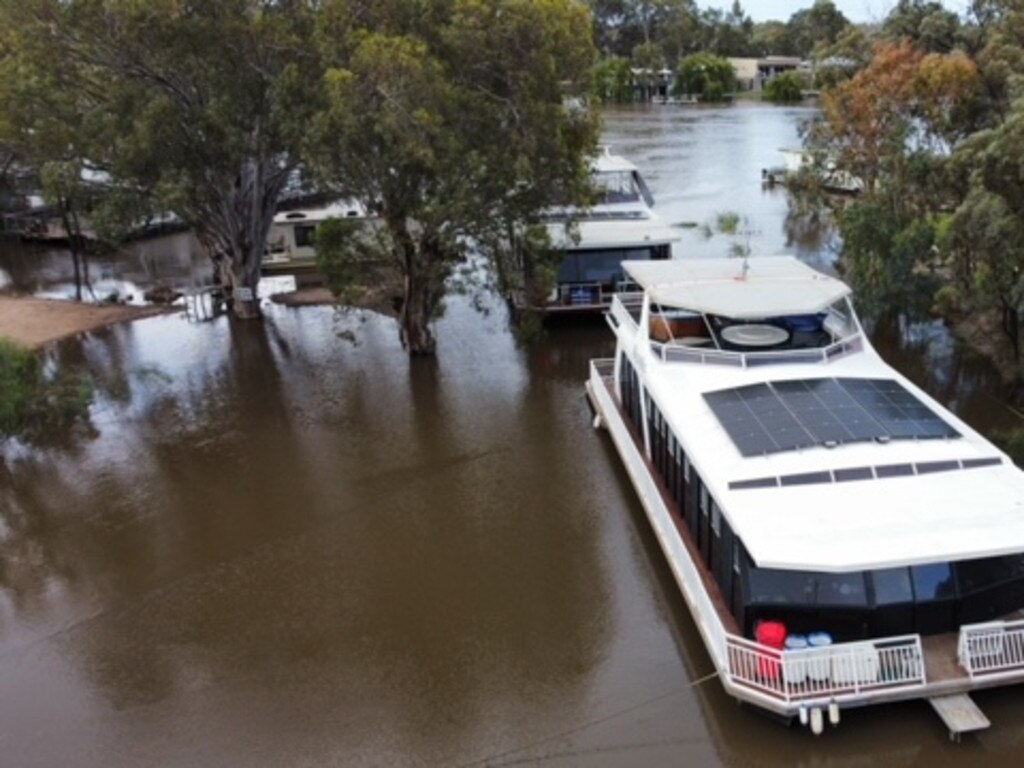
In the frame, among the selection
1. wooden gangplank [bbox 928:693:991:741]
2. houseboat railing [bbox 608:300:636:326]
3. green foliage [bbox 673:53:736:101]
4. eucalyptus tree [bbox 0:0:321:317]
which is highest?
green foliage [bbox 673:53:736:101]

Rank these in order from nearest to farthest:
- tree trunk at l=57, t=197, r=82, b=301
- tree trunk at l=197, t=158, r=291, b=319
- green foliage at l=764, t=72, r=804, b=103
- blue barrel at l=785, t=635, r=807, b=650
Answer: blue barrel at l=785, t=635, r=807, b=650
tree trunk at l=197, t=158, r=291, b=319
tree trunk at l=57, t=197, r=82, b=301
green foliage at l=764, t=72, r=804, b=103

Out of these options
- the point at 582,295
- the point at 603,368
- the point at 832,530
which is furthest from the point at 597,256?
the point at 832,530

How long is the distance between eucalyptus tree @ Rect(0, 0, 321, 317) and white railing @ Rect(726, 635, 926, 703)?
15.0 metres

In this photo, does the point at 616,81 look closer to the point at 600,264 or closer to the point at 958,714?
the point at 600,264

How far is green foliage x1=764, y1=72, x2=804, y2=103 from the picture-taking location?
276ft

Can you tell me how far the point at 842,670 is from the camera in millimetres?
9219

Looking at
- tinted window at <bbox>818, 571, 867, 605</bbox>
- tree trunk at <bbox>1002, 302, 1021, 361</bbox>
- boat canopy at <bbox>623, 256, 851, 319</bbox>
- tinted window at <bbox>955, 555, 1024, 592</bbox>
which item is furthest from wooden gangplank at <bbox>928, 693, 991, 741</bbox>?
tree trunk at <bbox>1002, 302, 1021, 361</bbox>

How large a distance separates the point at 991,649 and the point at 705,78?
8713 cm

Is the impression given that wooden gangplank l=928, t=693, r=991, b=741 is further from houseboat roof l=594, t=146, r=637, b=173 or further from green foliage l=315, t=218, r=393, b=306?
houseboat roof l=594, t=146, r=637, b=173

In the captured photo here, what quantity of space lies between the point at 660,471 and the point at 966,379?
940cm

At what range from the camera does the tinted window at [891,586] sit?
9469 millimetres


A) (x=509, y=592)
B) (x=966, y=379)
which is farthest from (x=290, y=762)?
(x=966, y=379)

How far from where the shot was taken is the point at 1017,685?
9.85 meters

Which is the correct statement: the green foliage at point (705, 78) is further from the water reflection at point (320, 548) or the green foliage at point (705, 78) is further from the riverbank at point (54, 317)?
the water reflection at point (320, 548)
